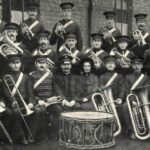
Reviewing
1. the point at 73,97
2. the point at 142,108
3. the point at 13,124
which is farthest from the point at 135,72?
the point at 13,124

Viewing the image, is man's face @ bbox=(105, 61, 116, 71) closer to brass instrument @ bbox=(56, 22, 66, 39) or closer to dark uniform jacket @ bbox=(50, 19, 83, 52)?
dark uniform jacket @ bbox=(50, 19, 83, 52)

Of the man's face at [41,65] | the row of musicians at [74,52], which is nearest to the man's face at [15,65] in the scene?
the row of musicians at [74,52]

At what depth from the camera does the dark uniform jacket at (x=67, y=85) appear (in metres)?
6.80

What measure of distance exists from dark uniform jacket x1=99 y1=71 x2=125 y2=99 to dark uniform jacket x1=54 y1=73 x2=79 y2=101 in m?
0.49

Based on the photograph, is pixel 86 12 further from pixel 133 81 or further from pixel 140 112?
pixel 140 112

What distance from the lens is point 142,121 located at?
6684mm

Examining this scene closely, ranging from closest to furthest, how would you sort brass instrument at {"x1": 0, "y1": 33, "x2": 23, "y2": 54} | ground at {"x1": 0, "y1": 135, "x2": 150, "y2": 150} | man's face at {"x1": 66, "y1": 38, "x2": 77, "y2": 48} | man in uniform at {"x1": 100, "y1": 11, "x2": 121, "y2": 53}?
ground at {"x1": 0, "y1": 135, "x2": 150, "y2": 150} → brass instrument at {"x1": 0, "y1": 33, "x2": 23, "y2": 54} → man's face at {"x1": 66, "y1": 38, "x2": 77, "y2": 48} → man in uniform at {"x1": 100, "y1": 11, "x2": 121, "y2": 53}

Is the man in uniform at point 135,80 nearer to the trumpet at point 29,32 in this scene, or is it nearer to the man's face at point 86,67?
the man's face at point 86,67

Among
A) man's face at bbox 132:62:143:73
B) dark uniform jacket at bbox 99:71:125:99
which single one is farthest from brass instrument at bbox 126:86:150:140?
man's face at bbox 132:62:143:73

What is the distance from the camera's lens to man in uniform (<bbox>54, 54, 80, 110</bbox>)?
672 cm

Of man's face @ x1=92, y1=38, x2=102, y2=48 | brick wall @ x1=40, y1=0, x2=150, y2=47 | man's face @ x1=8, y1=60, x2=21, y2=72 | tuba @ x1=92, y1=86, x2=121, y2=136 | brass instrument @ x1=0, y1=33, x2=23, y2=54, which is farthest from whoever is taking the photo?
brick wall @ x1=40, y1=0, x2=150, y2=47

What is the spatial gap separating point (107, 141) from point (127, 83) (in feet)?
7.84

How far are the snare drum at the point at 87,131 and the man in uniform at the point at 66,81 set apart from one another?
170 centimetres

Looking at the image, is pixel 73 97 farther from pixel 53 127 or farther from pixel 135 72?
pixel 135 72
